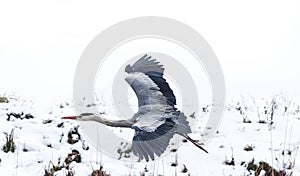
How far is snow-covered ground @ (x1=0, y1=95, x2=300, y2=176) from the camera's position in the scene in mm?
4684

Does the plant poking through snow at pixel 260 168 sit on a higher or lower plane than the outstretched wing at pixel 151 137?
lower

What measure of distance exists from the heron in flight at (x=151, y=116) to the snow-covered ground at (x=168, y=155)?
2.35 ft

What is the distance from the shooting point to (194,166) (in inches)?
198

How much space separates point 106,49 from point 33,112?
229 centimetres

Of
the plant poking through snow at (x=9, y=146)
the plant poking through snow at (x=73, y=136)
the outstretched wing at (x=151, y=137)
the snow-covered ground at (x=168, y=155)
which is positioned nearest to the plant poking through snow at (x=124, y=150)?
the snow-covered ground at (x=168, y=155)

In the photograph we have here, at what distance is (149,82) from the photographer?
154 inches

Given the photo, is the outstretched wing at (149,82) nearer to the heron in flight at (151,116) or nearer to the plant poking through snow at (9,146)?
the heron in flight at (151,116)

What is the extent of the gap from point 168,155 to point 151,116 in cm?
209

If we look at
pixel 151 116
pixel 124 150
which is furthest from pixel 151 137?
pixel 124 150

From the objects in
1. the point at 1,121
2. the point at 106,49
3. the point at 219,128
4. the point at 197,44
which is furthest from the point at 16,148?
the point at 219,128

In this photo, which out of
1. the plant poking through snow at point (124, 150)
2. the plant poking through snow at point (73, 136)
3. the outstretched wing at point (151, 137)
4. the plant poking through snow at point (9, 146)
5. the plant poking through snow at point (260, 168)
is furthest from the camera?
the plant poking through snow at point (73, 136)

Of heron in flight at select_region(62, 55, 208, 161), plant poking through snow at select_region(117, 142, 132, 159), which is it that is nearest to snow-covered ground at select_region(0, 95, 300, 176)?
plant poking through snow at select_region(117, 142, 132, 159)

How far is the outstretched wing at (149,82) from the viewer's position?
371 cm

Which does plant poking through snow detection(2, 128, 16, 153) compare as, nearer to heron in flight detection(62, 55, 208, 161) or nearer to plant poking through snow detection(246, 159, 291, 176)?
heron in flight detection(62, 55, 208, 161)
